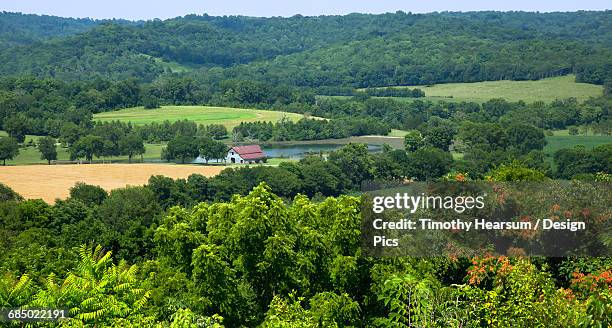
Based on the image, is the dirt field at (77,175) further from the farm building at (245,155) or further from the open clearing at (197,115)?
the open clearing at (197,115)

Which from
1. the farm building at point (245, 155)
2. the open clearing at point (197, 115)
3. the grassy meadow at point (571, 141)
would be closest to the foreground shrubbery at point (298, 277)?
the farm building at point (245, 155)

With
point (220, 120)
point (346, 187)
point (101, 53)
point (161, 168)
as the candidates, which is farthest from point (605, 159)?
point (101, 53)

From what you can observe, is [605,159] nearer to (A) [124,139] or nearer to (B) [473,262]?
(A) [124,139]

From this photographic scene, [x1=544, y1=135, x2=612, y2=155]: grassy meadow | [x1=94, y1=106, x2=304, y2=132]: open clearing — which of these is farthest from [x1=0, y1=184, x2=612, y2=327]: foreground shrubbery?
[x1=94, y1=106, x2=304, y2=132]: open clearing

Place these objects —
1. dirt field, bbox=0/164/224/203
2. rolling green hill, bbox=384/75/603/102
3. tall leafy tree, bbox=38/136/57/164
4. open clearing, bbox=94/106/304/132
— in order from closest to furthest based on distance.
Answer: dirt field, bbox=0/164/224/203, tall leafy tree, bbox=38/136/57/164, open clearing, bbox=94/106/304/132, rolling green hill, bbox=384/75/603/102

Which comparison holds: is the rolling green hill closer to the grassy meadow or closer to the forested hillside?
the forested hillside

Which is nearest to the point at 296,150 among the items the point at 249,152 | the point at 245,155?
the point at 249,152
